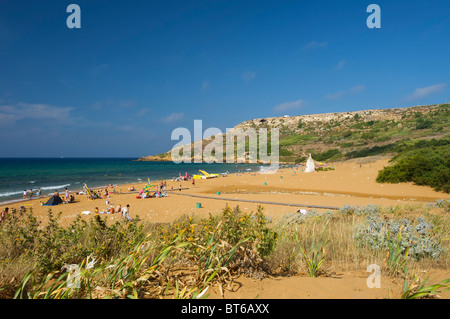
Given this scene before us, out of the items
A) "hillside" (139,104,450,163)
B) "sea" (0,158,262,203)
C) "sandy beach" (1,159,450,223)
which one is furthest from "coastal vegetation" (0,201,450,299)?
"hillside" (139,104,450,163)

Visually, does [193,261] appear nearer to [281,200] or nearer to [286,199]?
[281,200]

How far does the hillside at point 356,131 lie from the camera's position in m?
58.5

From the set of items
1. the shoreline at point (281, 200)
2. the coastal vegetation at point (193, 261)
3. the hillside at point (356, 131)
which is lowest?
the shoreline at point (281, 200)

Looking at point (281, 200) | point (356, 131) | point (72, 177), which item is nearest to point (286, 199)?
point (281, 200)

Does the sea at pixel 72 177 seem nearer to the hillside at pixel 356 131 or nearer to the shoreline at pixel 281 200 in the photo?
the shoreline at pixel 281 200

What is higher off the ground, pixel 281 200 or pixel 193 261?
pixel 193 261

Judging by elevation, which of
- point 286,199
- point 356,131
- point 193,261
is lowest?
point 286,199

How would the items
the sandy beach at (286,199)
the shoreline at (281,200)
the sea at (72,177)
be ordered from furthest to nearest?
the sea at (72,177) < the sandy beach at (286,199) < the shoreline at (281,200)

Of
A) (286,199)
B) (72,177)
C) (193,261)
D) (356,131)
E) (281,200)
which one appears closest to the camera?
(193,261)

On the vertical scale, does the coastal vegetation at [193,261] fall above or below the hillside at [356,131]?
below

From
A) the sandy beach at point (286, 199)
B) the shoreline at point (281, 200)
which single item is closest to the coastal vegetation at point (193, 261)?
the shoreline at point (281, 200)

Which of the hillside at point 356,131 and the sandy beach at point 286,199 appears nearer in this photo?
the sandy beach at point 286,199

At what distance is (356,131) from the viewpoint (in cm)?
8431

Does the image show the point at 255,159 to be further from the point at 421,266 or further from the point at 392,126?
the point at 421,266
